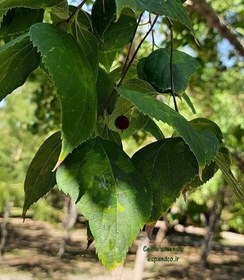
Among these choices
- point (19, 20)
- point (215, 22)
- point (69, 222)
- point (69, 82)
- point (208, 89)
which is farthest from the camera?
point (69, 222)

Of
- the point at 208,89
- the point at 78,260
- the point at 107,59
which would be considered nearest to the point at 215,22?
the point at 107,59

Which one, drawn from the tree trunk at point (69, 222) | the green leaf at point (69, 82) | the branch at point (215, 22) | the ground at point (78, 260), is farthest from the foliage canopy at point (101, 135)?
the tree trunk at point (69, 222)

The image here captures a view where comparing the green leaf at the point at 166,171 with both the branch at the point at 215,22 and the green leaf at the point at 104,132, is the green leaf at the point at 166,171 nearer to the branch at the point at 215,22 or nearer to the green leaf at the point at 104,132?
the green leaf at the point at 104,132

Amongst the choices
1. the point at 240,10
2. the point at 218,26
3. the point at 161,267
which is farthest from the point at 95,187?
the point at 161,267

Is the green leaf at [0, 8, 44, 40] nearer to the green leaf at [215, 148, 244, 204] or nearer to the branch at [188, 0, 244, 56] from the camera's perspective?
the green leaf at [215, 148, 244, 204]

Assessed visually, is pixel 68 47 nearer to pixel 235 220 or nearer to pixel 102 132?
pixel 102 132

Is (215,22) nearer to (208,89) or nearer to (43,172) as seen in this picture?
(43,172)
